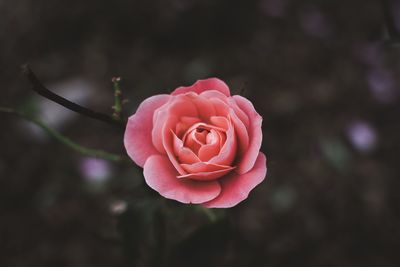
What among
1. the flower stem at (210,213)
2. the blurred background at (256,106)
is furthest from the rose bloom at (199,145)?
the blurred background at (256,106)

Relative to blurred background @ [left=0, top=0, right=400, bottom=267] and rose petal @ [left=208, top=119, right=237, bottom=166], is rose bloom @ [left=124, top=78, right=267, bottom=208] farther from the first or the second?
blurred background @ [left=0, top=0, right=400, bottom=267]

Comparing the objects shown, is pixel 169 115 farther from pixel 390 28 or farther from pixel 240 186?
pixel 390 28

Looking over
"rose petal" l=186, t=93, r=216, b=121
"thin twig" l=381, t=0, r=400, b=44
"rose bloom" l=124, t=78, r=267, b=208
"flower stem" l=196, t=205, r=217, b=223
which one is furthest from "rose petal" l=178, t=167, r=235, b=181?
"thin twig" l=381, t=0, r=400, b=44

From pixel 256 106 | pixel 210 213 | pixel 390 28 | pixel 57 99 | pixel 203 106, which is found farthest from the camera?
pixel 256 106

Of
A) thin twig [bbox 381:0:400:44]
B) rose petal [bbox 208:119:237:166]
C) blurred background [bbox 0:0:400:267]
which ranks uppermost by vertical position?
thin twig [bbox 381:0:400:44]

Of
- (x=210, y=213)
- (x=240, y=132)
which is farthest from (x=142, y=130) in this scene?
(x=210, y=213)

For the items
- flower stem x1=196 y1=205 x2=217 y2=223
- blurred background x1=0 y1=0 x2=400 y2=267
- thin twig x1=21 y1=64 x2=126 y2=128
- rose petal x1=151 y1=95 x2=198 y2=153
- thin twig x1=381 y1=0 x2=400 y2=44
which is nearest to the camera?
thin twig x1=21 y1=64 x2=126 y2=128

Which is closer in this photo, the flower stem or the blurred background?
the flower stem
